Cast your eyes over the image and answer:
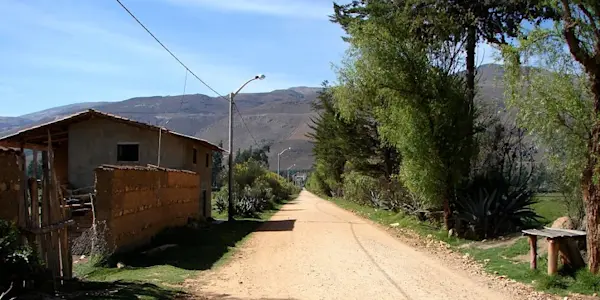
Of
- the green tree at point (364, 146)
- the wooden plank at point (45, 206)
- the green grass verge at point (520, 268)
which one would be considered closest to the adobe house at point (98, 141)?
the green grass verge at point (520, 268)

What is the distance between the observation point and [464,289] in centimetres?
1066

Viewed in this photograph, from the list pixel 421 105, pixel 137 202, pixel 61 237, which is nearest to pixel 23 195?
pixel 61 237

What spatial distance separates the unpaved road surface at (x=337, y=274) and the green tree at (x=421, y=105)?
2921 millimetres

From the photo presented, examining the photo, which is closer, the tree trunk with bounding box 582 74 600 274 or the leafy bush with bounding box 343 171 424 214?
the tree trunk with bounding box 582 74 600 274

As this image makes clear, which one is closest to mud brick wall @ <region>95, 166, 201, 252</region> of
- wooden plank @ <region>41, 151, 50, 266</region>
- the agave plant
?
wooden plank @ <region>41, 151, 50, 266</region>

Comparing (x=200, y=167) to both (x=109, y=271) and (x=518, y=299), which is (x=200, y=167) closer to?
(x=109, y=271)

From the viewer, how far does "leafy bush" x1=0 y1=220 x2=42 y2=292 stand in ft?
24.0

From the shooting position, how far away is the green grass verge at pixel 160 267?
9766 millimetres

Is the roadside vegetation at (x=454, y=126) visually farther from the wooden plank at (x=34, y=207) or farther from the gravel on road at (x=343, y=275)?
the wooden plank at (x=34, y=207)

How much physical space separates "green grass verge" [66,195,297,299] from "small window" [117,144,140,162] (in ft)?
17.1

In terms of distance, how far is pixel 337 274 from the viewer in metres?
12.2

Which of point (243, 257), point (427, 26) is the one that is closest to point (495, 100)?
point (427, 26)

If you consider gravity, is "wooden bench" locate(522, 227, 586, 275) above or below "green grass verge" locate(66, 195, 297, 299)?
above

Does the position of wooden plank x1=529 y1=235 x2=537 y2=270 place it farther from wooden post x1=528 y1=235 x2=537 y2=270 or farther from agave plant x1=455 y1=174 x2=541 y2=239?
agave plant x1=455 y1=174 x2=541 y2=239
